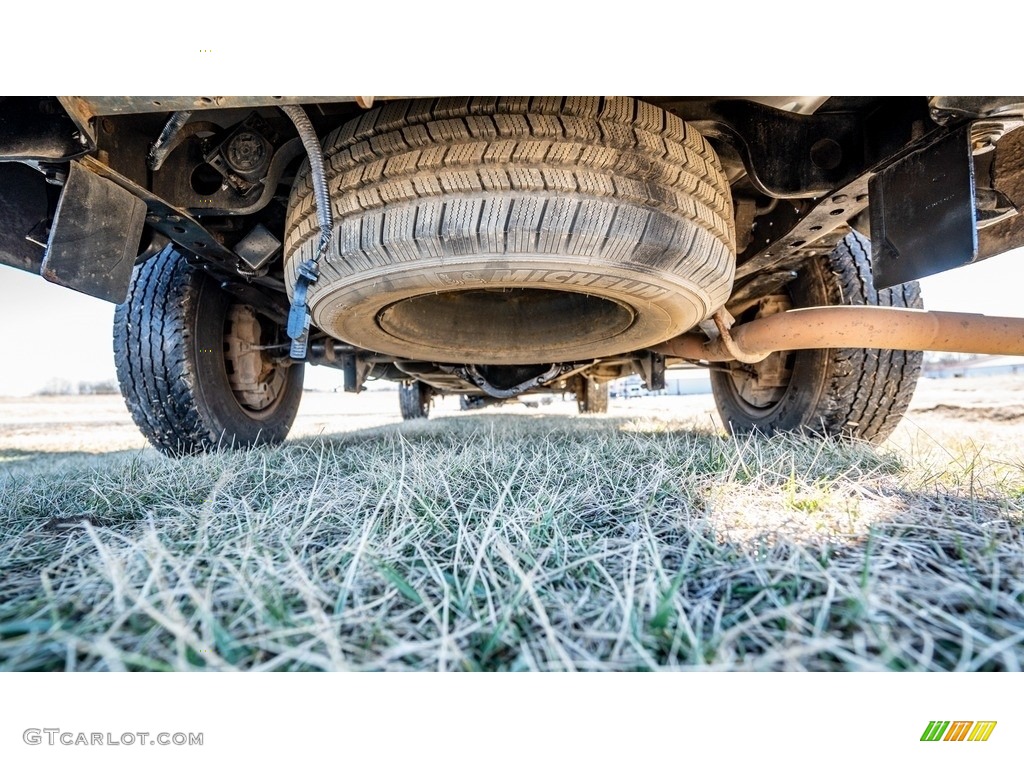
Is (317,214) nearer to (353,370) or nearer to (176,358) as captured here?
(176,358)

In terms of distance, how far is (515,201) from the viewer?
82 cm

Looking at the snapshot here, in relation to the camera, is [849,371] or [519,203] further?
[849,371]

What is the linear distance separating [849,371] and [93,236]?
199cm

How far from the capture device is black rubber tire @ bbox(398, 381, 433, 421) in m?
4.49

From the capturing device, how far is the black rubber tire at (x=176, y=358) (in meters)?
1.47

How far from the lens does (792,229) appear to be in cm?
118

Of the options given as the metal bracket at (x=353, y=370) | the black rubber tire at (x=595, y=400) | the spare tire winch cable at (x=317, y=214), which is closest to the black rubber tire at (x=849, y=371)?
the spare tire winch cable at (x=317, y=214)

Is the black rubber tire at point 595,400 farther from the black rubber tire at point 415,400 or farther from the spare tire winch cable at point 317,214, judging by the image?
the spare tire winch cable at point 317,214
